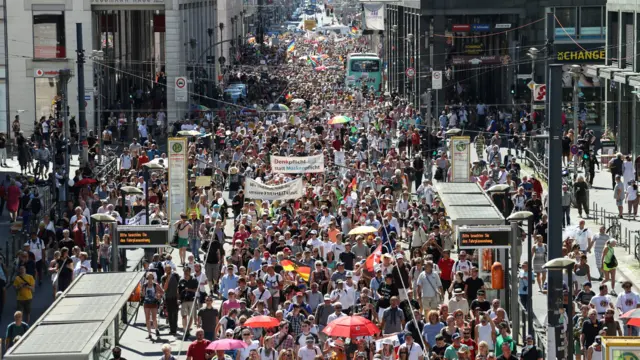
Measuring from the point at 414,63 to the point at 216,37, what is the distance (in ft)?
114

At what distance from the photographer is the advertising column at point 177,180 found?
36500mm

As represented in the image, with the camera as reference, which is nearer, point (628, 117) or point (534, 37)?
point (628, 117)

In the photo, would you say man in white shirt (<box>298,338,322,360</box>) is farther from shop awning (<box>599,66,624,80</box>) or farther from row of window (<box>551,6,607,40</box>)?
row of window (<box>551,6,607,40</box>)

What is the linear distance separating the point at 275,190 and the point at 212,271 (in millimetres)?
6126

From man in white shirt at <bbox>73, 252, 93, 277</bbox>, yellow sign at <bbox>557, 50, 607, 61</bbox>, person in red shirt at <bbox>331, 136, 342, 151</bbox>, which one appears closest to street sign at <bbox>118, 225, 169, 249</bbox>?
man in white shirt at <bbox>73, 252, 93, 277</bbox>

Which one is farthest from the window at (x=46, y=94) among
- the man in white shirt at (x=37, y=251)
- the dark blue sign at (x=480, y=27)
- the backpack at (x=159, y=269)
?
the backpack at (x=159, y=269)

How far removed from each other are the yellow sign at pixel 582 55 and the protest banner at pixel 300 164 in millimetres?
20503

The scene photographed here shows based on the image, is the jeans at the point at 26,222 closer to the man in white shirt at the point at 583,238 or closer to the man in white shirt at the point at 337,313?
the man in white shirt at the point at 583,238

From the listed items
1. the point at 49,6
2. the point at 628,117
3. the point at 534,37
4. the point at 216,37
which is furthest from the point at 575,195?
the point at 216,37

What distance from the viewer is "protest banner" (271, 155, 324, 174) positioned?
39250 mm

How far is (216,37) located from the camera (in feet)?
345

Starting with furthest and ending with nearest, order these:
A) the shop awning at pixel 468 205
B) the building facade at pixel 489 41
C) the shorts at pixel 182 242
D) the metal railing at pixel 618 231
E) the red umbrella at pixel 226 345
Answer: the building facade at pixel 489 41, the metal railing at pixel 618 231, the shorts at pixel 182 242, the shop awning at pixel 468 205, the red umbrella at pixel 226 345

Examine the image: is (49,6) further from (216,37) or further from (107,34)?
(216,37)

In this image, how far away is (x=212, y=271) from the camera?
29.2 m
